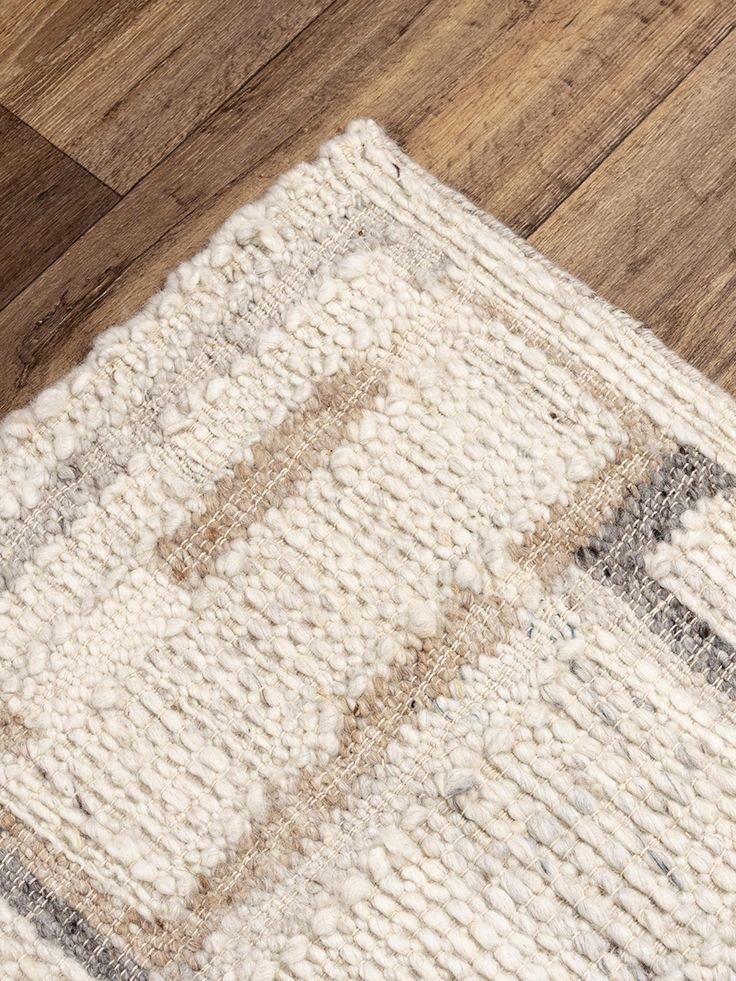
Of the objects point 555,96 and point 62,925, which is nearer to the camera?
point 62,925

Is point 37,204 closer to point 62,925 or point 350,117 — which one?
point 350,117

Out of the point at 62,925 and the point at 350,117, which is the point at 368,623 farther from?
the point at 350,117

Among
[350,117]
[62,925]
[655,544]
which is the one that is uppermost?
[350,117]

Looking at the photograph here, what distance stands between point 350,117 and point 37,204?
0.78 ft

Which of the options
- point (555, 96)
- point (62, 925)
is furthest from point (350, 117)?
point (62, 925)

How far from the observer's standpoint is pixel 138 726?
2.04 ft

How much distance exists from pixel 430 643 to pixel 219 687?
130 millimetres

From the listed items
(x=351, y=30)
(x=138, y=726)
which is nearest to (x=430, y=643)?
(x=138, y=726)

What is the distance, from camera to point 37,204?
751 mm

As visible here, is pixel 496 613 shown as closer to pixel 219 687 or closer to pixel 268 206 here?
pixel 219 687

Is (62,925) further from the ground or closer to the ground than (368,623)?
closer to the ground

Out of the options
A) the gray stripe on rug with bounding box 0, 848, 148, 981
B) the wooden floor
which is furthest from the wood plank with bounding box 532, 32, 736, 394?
the gray stripe on rug with bounding box 0, 848, 148, 981

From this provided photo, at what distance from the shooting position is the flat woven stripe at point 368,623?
58 centimetres

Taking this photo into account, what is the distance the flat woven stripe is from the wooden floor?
6 centimetres
